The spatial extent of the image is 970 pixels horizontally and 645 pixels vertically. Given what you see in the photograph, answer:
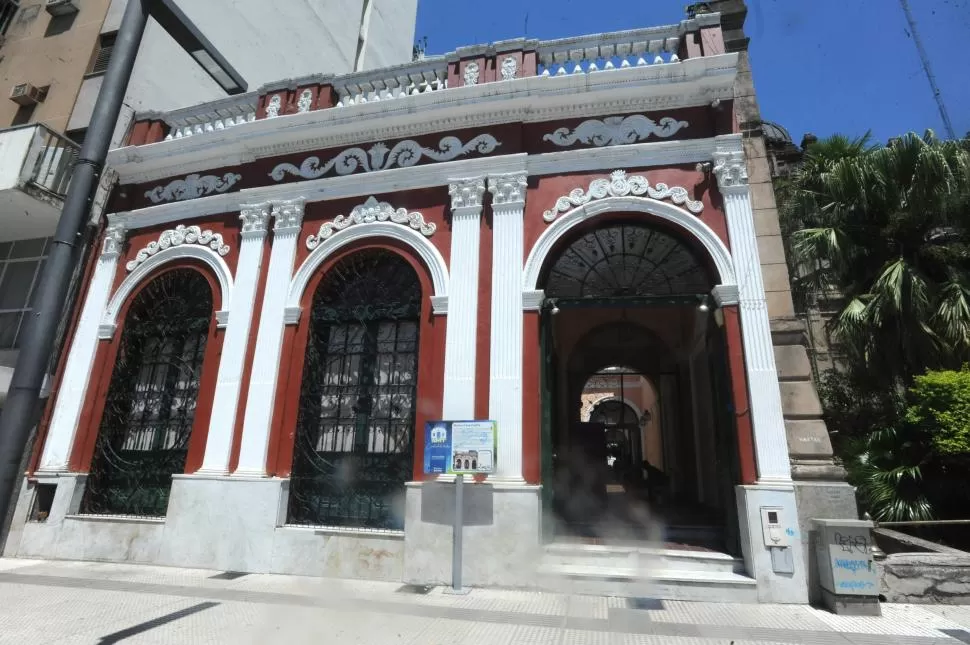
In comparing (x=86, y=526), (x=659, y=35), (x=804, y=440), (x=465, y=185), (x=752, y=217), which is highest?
(x=659, y=35)

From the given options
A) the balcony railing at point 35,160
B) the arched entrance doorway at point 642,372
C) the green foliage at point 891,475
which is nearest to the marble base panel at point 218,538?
the arched entrance doorway at point 642,372

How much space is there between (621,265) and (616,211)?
0.88 m

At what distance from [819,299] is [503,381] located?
33.0 feet

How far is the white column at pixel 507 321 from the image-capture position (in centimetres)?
682

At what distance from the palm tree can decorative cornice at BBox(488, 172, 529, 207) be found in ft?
16.7

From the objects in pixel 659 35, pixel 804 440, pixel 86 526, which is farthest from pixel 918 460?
pixel 86 526

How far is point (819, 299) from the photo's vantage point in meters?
12.8

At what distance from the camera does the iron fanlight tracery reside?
768 centimetres

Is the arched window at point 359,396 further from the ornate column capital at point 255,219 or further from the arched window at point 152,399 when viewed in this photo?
the arched window at point 152,399

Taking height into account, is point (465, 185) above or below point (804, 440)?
above

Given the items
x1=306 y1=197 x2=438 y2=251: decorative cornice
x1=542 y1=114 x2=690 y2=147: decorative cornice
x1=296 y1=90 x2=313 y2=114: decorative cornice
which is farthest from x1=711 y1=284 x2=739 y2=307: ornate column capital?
x1=296 y1=90 x2=313 y2=114: decorative cornice

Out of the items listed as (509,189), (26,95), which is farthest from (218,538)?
(26,95)

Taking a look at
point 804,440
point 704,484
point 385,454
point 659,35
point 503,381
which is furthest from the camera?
point 704,484

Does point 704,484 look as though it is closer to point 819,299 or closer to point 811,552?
point 811,552
